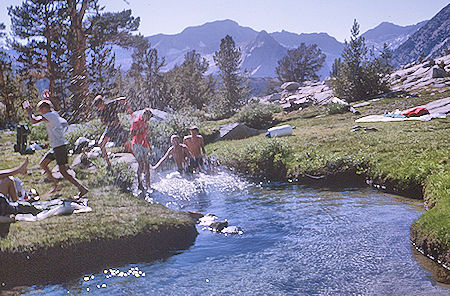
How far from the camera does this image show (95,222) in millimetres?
7340

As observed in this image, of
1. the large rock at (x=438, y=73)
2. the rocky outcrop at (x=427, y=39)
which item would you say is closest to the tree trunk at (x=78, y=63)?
the large rock at (x=438, y=73)

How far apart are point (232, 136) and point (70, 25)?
42.7ft

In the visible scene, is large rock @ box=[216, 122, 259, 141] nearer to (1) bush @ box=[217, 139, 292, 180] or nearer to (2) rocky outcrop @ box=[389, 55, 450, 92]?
(1) bush @ box=[217, 139, 292, 180]

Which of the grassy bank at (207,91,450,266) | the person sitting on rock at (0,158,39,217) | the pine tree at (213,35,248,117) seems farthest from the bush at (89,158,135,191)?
the pine tree at (213,35,248,117)

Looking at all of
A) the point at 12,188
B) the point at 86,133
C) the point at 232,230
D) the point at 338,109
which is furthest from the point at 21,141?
the point at 338,109

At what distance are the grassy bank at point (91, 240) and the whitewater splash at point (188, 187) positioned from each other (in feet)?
7.38

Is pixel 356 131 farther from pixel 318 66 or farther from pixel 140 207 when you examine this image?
pixel 318 66

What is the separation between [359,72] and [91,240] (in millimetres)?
28548

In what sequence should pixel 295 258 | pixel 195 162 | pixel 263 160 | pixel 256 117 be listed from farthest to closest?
pixel 256 117 < pixel 195 162 < pixel 263 160 < pixel 295 258

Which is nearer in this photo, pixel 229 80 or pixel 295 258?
pixel 295 258

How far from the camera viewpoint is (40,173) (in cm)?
1182

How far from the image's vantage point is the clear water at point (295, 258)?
5.80m

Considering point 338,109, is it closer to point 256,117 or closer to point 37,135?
point 256,117

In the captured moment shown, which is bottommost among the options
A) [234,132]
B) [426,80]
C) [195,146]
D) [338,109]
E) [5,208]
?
[5,208]
